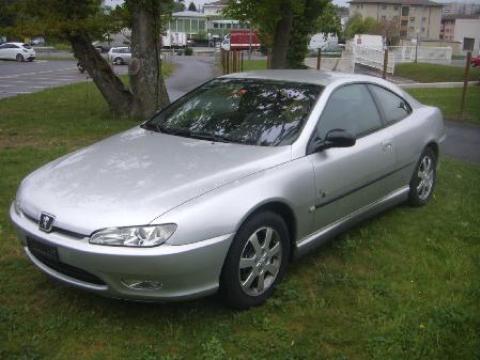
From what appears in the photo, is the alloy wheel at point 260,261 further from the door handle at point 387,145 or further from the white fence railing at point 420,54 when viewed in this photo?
the white fence railing at point 420,54

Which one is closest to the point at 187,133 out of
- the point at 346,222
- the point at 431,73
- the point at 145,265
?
the point at 346,222

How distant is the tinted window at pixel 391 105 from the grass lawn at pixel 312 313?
1.01 m

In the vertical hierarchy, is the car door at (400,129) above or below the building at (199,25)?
below

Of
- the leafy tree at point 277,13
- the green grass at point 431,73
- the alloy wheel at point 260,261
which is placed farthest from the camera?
the green grass at point 431,73

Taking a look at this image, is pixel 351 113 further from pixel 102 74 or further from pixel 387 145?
pixel 102 74

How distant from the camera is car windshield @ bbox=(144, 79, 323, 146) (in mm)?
4172

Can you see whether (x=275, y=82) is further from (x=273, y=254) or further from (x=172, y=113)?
(x=273, y=254)

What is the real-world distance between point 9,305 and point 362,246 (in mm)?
2718

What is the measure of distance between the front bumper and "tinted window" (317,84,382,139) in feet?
4.77

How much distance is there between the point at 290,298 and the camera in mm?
3768

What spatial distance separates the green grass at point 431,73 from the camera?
27494mm

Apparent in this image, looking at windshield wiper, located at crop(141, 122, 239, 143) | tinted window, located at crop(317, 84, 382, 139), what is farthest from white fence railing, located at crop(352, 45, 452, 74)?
windshield wiper, located at crop(141, 122, 239, 143)

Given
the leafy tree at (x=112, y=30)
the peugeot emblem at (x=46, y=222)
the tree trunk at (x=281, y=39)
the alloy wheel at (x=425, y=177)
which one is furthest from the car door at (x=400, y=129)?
the leafy tree at (x=112, y=30)

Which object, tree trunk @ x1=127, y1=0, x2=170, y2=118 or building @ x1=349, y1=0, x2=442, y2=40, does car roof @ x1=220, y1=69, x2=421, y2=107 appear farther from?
building @ x1=349, y1=0, x2=442, y2=40
